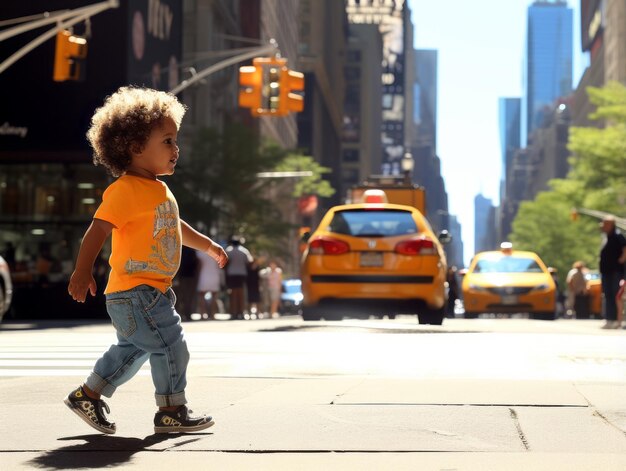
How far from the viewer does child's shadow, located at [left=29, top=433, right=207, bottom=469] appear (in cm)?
538

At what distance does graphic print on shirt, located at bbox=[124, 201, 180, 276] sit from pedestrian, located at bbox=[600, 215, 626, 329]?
14.8 meters

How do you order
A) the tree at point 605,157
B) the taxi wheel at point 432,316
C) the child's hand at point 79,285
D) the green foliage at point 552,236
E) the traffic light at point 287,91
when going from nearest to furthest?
the child's hand at point 79,285 < the taxi wheel at point 432,316 < the traffic light at point 287,91 < the tree at point 605,157 < the green foliage at point 552,236

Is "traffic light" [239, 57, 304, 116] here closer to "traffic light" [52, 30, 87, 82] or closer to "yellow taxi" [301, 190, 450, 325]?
"traffic light" [52, 30, 87, 82]

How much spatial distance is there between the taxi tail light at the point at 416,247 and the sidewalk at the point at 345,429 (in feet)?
29.0

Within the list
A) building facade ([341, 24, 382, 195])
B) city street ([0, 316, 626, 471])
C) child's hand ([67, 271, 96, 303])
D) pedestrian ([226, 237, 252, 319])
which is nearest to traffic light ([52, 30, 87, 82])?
pedestrian ([226, 237, 252, 319])

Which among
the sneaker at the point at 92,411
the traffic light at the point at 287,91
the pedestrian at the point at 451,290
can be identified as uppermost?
the traffic light at the point at 287,91

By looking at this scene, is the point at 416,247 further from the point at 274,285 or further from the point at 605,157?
the point at 605,157

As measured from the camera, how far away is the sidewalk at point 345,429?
5.43m

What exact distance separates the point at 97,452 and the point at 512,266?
69.4 feet

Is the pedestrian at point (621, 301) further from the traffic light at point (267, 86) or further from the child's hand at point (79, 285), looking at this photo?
the child's hand at point (79, 285)

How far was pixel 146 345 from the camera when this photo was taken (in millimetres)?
6184

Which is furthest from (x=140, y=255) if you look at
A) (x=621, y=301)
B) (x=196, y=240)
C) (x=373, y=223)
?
(x=621, y=301)

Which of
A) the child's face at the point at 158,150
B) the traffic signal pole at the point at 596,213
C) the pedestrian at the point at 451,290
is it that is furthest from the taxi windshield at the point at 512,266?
the traffic signal pole at the point at 596,213

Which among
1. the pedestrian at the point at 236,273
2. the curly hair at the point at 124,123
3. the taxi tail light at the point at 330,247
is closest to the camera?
the curly hair at the point at 124,123
